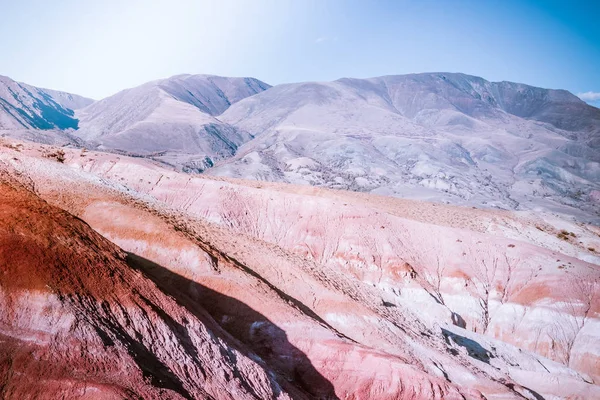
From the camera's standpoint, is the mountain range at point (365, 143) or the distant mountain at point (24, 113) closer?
the mountain range at point (365, 143)

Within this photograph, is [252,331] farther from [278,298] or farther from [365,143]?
[365,143]

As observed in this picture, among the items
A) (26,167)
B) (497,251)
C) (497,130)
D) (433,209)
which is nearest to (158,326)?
(26,167)

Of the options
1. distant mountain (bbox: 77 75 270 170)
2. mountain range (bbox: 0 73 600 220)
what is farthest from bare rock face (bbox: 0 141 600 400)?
distant mountain (bbox: 77 75 270 170)

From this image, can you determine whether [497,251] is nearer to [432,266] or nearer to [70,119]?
[432,266]

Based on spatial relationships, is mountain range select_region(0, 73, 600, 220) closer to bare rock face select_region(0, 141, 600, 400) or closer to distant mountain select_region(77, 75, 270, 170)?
distant mountain select_region(77, 75, 270, 170)

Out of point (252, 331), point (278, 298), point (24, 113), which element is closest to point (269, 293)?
point (278, 298)

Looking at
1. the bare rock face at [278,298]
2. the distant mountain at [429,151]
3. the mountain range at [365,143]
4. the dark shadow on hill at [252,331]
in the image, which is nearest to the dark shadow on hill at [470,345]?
the bare rock face at [278,298]

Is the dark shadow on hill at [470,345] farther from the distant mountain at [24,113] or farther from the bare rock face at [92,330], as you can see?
the distant mountain at [24,113]
